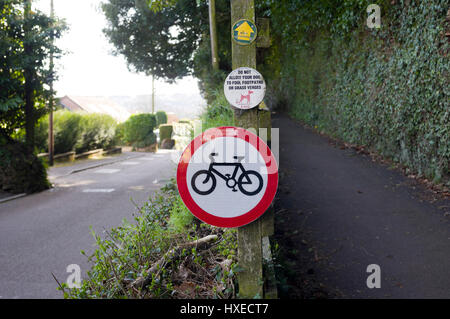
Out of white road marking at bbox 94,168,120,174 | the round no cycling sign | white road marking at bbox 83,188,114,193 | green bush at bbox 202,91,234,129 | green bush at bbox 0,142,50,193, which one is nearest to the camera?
the round no cycling sign

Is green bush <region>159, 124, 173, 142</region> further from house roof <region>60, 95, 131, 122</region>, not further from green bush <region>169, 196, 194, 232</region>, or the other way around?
green bush <region>169, 196, 194, 232</region>

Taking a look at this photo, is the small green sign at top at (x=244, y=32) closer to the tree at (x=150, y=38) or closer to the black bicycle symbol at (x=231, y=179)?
the black bicycle symbol at (x=231, y=179)

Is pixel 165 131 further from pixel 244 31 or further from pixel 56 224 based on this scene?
pixel 244 31

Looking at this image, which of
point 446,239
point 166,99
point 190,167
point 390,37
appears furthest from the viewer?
point 166,99

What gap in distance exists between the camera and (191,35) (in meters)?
22.4

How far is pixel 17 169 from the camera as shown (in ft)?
43.1

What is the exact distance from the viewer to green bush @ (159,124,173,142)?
39.7 meters

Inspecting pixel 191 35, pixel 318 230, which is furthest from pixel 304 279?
pixel 191 35

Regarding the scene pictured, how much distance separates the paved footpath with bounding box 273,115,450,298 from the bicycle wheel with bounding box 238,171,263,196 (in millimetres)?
1284

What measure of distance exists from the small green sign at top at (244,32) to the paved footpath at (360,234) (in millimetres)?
2116

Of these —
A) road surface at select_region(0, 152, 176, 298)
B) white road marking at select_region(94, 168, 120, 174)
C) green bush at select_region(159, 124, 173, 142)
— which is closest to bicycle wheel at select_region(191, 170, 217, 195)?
road surface at select_region(0, 152, 176, 298)

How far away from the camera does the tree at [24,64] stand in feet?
39.7

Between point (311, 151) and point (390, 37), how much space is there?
13.9 feet
